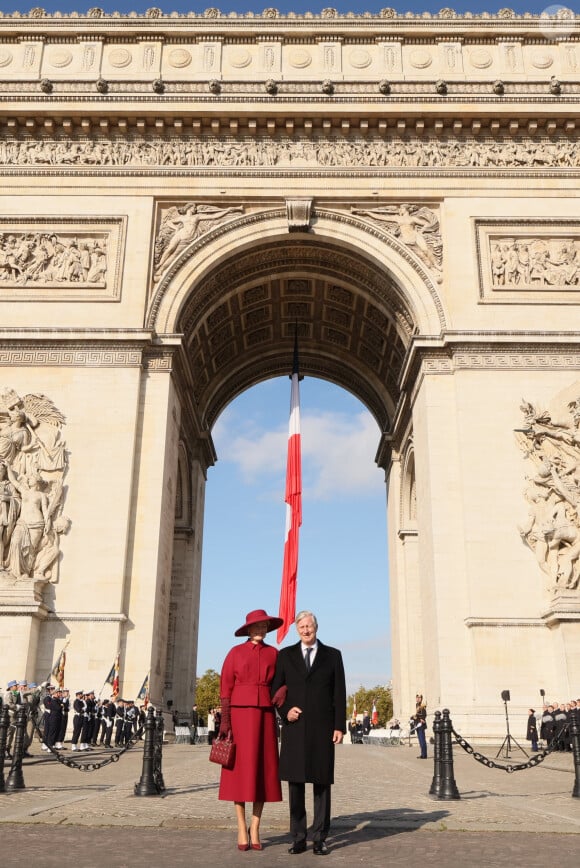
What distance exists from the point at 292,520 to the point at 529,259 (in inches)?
396

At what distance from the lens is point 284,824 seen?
638cm

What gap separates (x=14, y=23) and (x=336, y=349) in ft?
45.9

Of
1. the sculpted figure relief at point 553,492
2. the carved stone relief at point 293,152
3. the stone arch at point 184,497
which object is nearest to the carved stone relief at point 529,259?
the carved stone relief at point 293,152

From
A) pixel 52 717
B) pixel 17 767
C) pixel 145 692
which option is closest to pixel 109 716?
pixel 145 692

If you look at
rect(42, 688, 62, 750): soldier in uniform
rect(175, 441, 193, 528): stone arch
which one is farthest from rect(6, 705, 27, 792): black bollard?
rect(175, 441, 193, 528): stone arch

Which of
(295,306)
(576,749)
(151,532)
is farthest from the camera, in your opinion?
(295,306)

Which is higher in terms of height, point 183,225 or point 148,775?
point 183,225

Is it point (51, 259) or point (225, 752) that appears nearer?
point (225, 752)

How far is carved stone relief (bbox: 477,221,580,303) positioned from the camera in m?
20.0

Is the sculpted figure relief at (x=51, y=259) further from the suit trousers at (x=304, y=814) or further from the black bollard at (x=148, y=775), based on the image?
the suit trousers at (x=304, y=814)

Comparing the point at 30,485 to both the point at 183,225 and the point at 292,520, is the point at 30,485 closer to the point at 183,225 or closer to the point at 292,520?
the point at 183,225

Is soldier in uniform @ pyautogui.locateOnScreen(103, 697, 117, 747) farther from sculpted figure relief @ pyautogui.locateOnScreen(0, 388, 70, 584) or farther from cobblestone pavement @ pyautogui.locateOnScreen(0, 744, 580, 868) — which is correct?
cobblestone pavement @ pyautogui.locateOnScreen(0, 744, 580, 868)

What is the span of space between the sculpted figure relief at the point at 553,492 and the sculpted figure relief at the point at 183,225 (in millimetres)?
9454

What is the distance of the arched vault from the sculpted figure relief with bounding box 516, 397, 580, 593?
375 cm
